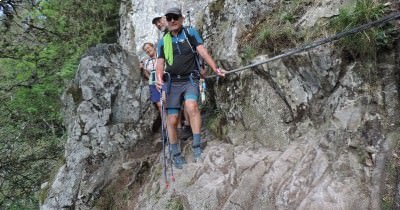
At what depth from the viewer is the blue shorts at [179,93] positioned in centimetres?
620

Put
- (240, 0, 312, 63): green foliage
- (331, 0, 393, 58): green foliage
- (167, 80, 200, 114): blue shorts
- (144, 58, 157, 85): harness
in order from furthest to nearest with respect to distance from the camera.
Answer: (144, 58, 157, 85): harness → (167, 80, 200, 114): blue shorts → (240, 0, 312, 63): green foliage → (331, 0, 393, 58): green foliage

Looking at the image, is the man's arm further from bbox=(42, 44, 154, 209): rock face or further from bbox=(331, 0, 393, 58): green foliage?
bbox=(42, 44, 154, 209): rock face

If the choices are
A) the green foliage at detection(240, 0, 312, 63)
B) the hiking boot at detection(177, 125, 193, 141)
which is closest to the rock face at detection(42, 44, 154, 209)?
the hiking boot at detection(177, 125, 193, 141)

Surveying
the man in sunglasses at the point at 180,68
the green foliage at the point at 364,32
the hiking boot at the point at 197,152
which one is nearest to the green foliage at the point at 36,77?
the man in sunglasses at the point at 180,68

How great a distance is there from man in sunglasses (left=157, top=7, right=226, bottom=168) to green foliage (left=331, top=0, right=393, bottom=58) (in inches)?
77.4

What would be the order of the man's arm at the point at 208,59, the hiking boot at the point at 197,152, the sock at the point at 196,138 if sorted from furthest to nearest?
the hiking boot at the point at 197,152, the sock at the point at 196,138, the man's arm at the point at 208,59

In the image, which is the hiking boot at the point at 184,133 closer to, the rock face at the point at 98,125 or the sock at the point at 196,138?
the rock face at the point at 98,125

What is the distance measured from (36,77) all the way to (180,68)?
6460 millimetres

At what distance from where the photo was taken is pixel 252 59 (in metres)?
6.17

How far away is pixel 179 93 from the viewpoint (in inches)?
248

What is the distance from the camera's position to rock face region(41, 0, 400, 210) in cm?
443

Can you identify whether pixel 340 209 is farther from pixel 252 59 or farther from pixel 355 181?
pixel 252 59

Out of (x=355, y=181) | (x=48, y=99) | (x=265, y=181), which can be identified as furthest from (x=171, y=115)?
(x=48, y=99)

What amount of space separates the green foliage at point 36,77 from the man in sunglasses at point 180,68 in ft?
16.0
